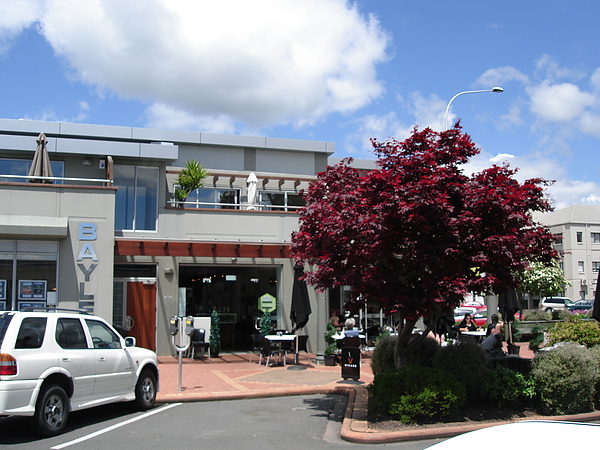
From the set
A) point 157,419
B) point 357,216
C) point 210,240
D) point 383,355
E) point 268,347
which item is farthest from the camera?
point 210,240

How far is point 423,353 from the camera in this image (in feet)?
36.5

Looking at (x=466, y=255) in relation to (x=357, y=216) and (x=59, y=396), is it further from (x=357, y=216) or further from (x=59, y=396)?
(x=59, y=396)

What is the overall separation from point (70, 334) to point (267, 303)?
392 inches

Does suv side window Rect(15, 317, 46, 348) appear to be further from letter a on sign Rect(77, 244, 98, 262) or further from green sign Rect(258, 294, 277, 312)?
green sign Rect(258, 294, 277, 312)

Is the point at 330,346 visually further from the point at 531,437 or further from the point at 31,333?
the point at 531,437

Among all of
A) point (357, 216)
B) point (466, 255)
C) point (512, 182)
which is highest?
point (512, 182)

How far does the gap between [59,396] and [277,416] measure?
351cm

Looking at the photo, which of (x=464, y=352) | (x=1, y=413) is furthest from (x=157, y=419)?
(x=464, y=352)

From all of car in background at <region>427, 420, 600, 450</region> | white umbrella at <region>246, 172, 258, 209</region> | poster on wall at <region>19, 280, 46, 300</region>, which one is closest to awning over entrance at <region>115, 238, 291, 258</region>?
poster on wall at <region>19, 280, 46, 300</region>

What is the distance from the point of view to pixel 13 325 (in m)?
8.23

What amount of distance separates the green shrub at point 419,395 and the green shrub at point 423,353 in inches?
68.2

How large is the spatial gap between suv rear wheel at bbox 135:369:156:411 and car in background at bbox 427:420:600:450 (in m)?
8.45

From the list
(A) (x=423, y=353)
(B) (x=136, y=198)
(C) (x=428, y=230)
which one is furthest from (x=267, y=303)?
(C) (x=428, y=230)

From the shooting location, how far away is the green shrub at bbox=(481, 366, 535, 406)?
9375 mm
